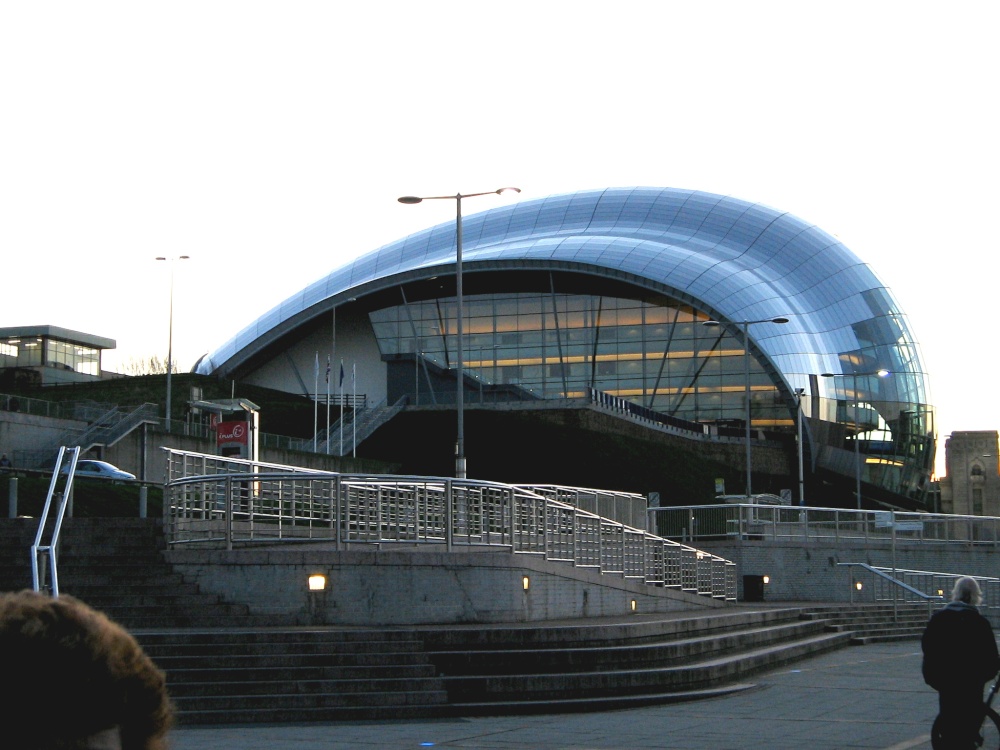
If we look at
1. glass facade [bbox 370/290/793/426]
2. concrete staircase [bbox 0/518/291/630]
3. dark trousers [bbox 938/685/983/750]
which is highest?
glass facade [bbox 370/290/793/426]

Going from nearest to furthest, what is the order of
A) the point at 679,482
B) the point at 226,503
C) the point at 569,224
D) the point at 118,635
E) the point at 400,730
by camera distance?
the point at 118,635 < the point at 400,730 < the point at 226,503 < the point at 679,482 < the point at 569,224

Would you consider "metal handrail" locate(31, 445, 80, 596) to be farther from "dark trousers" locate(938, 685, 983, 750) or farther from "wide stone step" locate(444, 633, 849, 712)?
"dark trousers" locate(938, 685, 983, 750)

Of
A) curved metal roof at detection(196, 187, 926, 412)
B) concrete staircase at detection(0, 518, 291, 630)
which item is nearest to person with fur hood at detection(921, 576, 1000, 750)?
concrete staircase at detection(0, 518, 291, 630)

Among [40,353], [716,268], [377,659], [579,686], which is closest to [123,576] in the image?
[377,659]

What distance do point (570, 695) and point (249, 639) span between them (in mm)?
3656

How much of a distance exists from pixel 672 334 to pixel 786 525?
152 feet

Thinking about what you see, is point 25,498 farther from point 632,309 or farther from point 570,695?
point 632,309

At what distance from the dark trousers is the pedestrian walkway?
2.13 meters

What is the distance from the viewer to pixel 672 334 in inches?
3147

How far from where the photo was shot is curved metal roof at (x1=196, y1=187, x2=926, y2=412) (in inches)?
3009

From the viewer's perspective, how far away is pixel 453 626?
17.0 metres

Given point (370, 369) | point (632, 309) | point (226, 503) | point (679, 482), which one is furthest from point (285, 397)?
point (226, 503)

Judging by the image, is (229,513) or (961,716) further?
(229,513)

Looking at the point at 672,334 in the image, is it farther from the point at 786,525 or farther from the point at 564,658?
the point at 564,658
